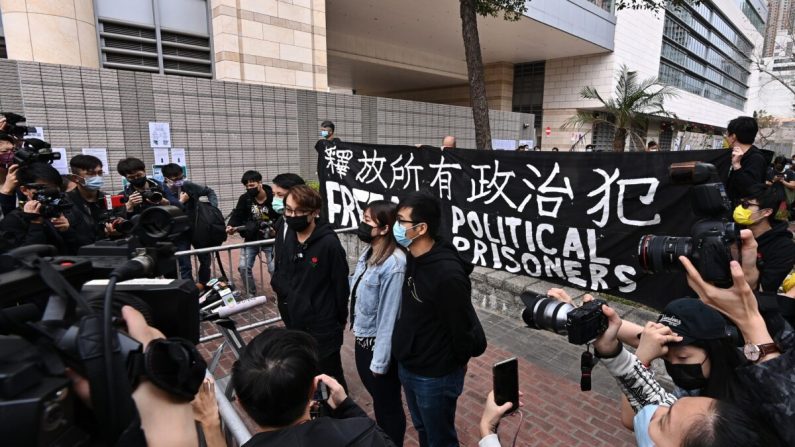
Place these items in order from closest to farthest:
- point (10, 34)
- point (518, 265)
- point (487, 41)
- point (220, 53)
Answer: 1. point (518, 265)
2. point (10, 34)
3. point (220, 53)
4. point (487, 41)

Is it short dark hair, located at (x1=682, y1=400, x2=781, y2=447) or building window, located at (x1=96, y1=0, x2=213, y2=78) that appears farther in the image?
building window, located at (x1=96, y1=0, x2=213, y2=78)

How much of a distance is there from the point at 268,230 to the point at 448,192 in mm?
2435

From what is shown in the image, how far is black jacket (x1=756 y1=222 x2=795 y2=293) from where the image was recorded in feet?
10.1

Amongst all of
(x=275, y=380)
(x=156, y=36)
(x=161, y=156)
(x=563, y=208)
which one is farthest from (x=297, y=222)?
(x=156, y=36)

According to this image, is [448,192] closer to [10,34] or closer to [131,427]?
[131,427]

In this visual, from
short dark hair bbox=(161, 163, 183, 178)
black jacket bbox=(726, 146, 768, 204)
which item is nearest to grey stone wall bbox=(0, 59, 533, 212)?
short dark hair bbox=(161, 163, 183, 178)

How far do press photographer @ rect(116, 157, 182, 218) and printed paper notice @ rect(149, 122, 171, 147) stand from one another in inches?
152

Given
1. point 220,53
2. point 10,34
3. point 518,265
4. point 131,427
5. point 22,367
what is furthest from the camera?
point 220,53

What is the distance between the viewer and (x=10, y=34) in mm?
7652

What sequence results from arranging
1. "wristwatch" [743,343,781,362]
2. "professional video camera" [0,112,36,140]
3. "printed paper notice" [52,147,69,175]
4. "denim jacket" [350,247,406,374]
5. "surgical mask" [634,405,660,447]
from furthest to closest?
"printed paper notice" [52,147,69,175]
"professional video camera" [0,112,36,140]
"denim jacket" [350,247,406,374]
"wristwatch" [743,343,781,362]
"surgical mask" [634,405,660,447]

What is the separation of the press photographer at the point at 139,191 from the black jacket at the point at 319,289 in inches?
69.4

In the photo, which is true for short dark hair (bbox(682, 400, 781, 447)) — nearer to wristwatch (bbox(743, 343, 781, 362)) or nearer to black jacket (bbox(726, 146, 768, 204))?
wristwatch (bbox(743, 343, 781, 362))

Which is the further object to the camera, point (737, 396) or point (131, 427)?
point (737, 396)

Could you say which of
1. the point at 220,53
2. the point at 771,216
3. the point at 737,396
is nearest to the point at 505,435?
the point at 737,396
